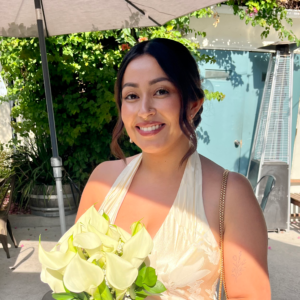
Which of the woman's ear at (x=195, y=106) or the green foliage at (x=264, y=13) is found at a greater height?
the green foliage at (x=264, y=13)

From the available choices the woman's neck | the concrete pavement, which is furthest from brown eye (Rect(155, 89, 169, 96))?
the concrete pavement

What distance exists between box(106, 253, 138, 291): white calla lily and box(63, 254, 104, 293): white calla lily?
0.02 metres

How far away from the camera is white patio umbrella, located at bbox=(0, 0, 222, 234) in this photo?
8.39ft

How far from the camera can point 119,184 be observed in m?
1.65

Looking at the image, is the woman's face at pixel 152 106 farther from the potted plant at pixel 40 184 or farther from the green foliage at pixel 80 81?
the potted plant at pixel 40 184

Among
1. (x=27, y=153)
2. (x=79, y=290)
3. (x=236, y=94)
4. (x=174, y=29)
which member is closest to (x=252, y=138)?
(x=236, y=94)

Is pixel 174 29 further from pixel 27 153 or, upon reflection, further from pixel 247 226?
pixel 247 226

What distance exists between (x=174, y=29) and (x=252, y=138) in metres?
2.35

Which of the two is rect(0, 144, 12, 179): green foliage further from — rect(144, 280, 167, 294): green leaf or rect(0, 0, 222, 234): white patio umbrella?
rect(144, 280, 167, 294): green leaf

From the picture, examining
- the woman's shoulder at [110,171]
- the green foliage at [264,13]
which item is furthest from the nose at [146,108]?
the green foliage at [264,13]

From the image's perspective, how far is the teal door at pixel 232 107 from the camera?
5828 mm

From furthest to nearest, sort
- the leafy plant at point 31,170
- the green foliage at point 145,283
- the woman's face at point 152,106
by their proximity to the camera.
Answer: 1. the leafy plant at point 31,170
2. the woman's face at point 152,106
3. the green foliage at point 145,283

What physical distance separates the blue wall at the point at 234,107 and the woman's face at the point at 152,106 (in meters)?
4.51

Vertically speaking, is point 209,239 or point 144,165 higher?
point 144,165
